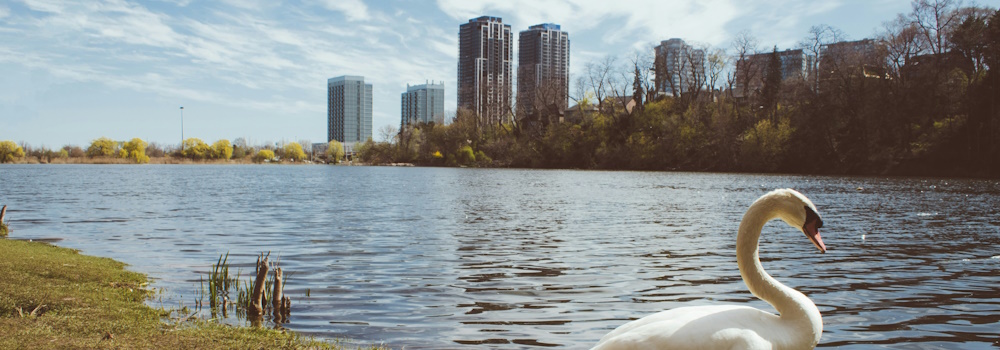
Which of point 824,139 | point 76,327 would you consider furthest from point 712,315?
point 824,139

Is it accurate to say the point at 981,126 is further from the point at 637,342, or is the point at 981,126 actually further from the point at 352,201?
the point at 637,342

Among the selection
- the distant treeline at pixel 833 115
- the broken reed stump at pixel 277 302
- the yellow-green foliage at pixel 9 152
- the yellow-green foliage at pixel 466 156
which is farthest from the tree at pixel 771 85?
the yellow-green foliage at pixel 9 152

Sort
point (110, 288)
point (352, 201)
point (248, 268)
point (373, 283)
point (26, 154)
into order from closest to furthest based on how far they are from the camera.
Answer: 1. point (110, 288)
2. point (373, 283)
3. point (248, 268)
4. point (352, 201)
5. point (26, 154)

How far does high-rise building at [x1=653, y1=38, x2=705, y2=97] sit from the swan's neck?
98.7 metres

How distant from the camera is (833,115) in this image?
3105 inches

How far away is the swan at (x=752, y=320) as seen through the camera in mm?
4672

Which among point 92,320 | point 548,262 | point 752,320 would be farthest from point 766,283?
point 548,262

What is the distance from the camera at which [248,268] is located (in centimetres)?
1527

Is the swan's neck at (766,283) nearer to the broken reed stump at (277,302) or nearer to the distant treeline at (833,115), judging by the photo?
the broken reed stump at (277,302)

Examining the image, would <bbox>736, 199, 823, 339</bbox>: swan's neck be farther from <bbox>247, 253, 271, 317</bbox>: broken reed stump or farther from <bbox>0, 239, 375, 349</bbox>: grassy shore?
<bbox>247, 253, 271, 317</bbox>: broken reed stump

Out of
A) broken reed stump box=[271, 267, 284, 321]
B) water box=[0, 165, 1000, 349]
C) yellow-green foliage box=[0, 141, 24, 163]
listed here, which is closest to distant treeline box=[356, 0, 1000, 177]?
water box=[0, 165, 1000, 349]

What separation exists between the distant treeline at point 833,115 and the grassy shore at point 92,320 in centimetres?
7242

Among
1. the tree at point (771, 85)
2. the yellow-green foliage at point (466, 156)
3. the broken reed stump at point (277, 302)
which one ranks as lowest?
the broken reed stump at point (277, 302)

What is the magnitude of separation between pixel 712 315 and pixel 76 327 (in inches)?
264
